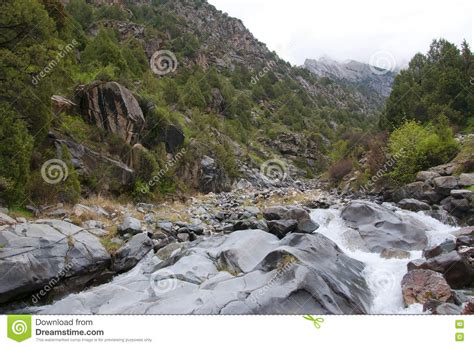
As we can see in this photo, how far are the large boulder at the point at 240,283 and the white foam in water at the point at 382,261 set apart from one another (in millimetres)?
374

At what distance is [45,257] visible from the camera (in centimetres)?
1001

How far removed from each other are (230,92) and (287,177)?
1956 cm

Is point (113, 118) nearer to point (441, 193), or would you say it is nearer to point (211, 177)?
point (211, 177)

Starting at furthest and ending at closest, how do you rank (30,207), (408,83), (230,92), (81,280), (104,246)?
(230,92), (408,83), (30,207), (104,246), (81,280)

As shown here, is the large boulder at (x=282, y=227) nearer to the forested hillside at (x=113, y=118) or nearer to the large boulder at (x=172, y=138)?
the forested hillside at (x=113, y=118)

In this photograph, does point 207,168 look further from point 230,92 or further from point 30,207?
point 230,92

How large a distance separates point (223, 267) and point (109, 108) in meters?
13.7

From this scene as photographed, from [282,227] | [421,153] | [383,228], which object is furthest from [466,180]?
[282,227]

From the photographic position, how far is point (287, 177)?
50375 millimetres

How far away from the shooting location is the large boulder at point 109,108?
→ 66.6 feet

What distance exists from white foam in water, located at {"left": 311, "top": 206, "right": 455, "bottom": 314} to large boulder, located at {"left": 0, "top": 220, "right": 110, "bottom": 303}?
26.5ft

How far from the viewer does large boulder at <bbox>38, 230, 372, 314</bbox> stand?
25.9 feet

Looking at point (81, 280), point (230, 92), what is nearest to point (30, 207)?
point (81, 280)

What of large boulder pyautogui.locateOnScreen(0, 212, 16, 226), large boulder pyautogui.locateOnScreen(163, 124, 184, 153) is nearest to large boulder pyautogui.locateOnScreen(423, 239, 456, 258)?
large boulder pyautogui.locateOnScreen(0, 212, 16, 226)
